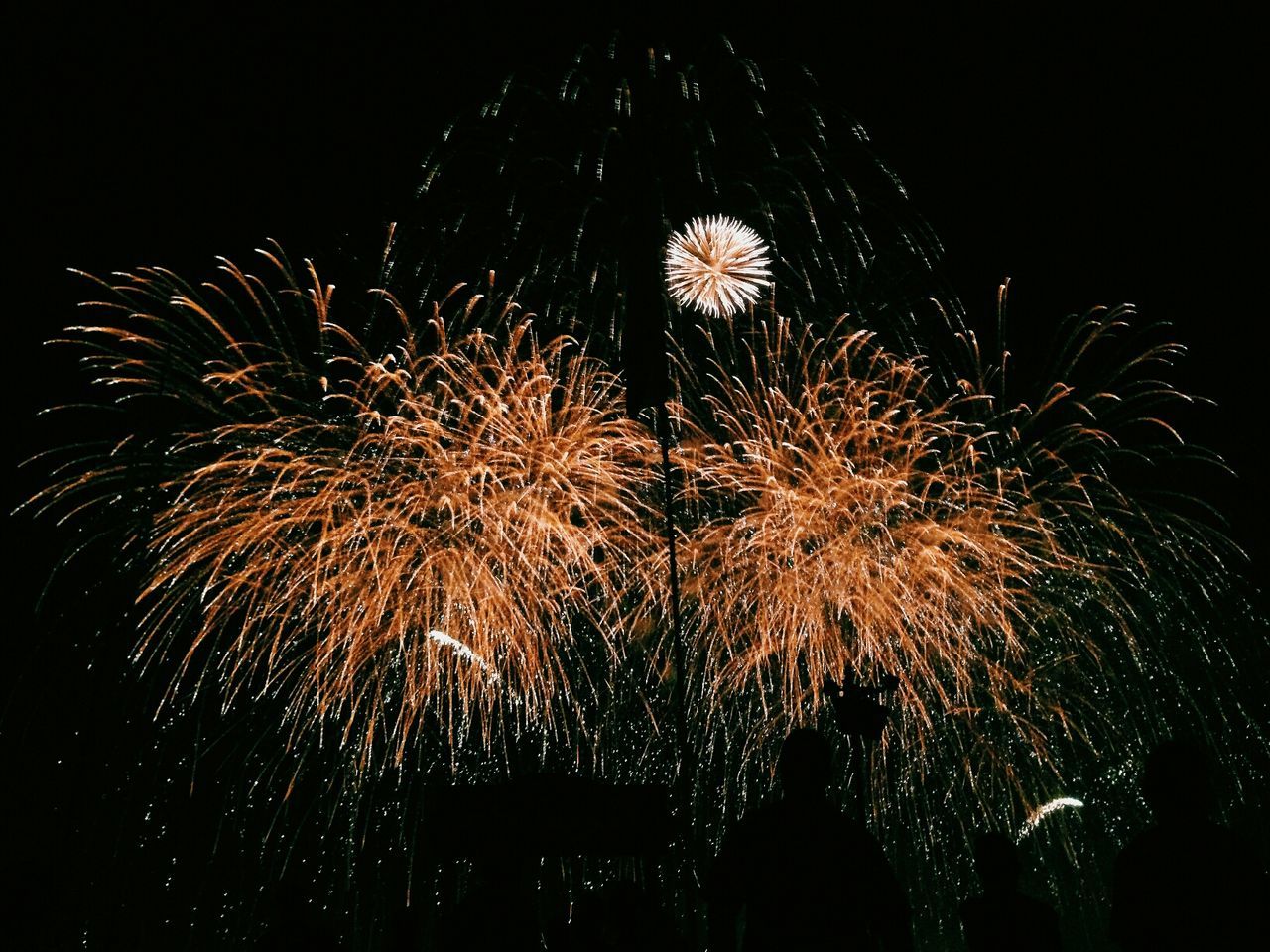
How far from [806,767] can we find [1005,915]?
5.46 feet

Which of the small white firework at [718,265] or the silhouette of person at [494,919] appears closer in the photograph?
the silhouette of person at [494,919]

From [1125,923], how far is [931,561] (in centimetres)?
1192

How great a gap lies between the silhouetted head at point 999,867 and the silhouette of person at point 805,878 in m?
1.40

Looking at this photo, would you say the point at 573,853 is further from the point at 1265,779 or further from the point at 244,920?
the point at 244,920

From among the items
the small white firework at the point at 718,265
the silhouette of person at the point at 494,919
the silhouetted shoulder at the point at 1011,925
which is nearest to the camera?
the silhouetted shoulder at the point at 1011,925

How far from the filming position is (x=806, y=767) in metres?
3.88

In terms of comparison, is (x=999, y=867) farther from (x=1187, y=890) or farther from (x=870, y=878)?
(x=870, y=878)

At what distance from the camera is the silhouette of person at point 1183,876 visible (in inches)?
148

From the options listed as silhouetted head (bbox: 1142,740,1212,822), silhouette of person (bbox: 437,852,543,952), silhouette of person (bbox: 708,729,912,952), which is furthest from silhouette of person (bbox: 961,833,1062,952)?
silhouette of person (bbox: 437,852,543,952)

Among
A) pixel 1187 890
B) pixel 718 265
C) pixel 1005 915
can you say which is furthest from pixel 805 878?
pixel 718 265

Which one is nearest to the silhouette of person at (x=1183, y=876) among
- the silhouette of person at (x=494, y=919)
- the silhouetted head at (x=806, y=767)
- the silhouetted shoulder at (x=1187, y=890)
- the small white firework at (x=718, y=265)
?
the silhouetted shoulder at (x=1187, y=890)

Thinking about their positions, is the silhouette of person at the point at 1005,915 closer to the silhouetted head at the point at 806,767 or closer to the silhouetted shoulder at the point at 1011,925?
the silhouetted shoulder at the point at 1011,925

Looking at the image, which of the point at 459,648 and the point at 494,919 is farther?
the point at 459,648

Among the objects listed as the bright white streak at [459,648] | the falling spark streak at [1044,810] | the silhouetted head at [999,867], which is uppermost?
the bright white streak at [459,648]
